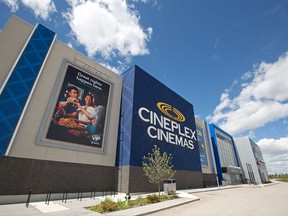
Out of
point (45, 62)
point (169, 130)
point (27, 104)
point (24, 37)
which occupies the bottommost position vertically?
point (27, 104)

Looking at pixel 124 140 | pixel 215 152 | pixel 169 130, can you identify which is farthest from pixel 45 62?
pixel 215 152

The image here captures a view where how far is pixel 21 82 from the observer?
48.2ft

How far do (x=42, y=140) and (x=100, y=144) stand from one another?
20.3 ft

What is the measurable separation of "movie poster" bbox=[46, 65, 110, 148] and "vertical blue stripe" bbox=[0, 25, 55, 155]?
110 inches

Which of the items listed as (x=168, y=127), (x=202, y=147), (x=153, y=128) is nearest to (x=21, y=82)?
(x=153, y=128)

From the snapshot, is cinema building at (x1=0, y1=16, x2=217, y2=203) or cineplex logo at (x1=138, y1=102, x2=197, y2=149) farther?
cineplex logo at (x1=138, y1=102, x2=197, y2=149)

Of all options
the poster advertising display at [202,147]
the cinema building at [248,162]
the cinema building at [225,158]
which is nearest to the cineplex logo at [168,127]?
the poster advertising display at [202,147]

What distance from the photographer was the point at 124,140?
20.5 meters

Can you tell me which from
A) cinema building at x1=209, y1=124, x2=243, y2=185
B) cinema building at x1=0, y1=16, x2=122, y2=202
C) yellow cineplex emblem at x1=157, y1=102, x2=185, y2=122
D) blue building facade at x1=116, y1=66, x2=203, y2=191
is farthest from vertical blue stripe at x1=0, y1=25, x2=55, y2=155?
cinema building at x1=209, y1=124, x2=243, y2=185

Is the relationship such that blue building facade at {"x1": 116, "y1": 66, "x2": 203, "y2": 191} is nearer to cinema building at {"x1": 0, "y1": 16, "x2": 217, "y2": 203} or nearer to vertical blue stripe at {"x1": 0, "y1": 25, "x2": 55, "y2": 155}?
cinema building at {"x1": 0, "y1": 16, "x2": 217, "y2": 203}

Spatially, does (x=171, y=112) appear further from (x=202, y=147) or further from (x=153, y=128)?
(x=202, y=147)

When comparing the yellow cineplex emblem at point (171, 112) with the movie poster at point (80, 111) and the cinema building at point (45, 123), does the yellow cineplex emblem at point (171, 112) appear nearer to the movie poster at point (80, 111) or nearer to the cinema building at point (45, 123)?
the cinema building at point (45, 123)

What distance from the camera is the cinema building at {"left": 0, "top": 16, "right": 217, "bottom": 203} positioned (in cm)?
1358

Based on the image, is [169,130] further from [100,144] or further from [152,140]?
[100,144]
